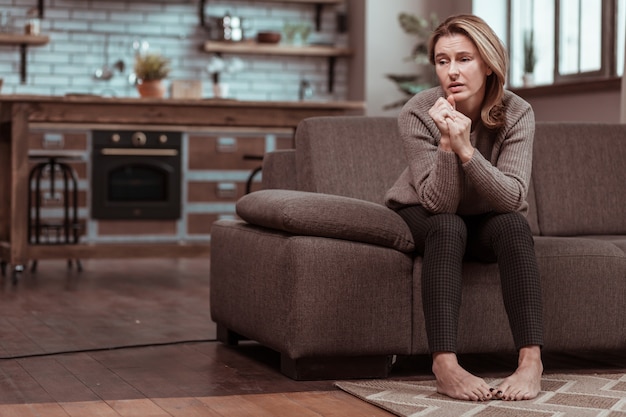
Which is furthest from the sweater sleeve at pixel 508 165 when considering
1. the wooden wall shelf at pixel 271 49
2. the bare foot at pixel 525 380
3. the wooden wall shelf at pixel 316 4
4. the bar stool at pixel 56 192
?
the wooden wall shelf at pixel 316 4

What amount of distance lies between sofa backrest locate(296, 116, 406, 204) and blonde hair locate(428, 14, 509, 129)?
1.95 feet

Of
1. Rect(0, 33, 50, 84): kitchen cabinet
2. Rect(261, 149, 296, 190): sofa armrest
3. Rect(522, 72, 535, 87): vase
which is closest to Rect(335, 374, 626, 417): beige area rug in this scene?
Rect(261, 149, 296, 190): sofa armrest

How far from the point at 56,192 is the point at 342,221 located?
395 cm

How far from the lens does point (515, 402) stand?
2.59m

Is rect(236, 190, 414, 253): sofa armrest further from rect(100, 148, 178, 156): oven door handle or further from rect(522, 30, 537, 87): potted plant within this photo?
rect(522, 30, 537, 87): potted plant

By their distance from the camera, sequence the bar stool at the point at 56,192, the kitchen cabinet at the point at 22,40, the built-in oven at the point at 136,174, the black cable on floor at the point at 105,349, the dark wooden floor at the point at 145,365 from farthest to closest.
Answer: the kitchen cabinet at the point at 22,40 → the built-in oven at the point at 136,174 → the bar stool at the point at 56,192 → the black cable on floor at the point at 105,349 → the dark wooden floor at the point at 145,365

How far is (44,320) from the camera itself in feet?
13.3

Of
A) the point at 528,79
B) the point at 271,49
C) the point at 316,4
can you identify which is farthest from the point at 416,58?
the point at 316,4

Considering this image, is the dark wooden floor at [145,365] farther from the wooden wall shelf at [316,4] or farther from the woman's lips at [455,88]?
the wooden wall shelf at [316,4]

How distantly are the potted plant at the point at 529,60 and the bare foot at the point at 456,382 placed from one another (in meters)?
4.40

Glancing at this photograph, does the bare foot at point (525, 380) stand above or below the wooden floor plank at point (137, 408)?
above

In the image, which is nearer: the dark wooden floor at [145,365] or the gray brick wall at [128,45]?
the dark wooden floor at [145,365]

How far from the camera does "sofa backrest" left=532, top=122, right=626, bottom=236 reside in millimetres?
3693

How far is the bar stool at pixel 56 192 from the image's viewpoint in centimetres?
587
